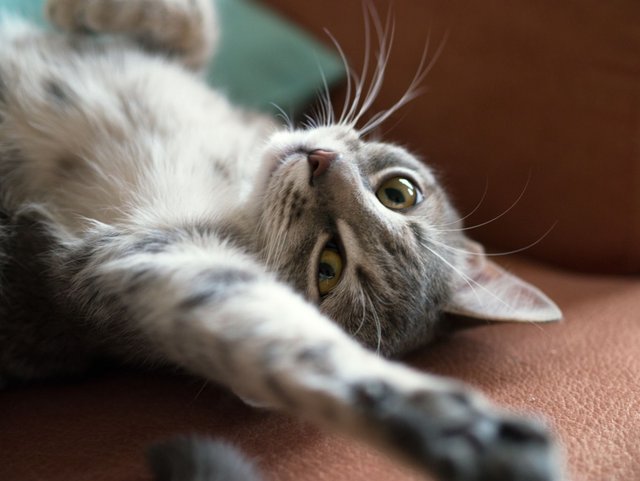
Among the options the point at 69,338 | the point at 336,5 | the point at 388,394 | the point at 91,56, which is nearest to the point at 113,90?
the point at 91,56

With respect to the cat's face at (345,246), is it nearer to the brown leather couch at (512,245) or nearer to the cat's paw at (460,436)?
the brown leather couch at (512,245)

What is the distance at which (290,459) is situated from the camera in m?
0.96

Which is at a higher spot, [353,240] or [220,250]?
[353,240]

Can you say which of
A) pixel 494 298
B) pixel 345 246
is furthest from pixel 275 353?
pixel 494 298

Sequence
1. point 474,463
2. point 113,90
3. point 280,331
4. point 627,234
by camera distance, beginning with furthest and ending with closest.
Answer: point 627,234 < point 113,90 < point 280,331 < point 474,463

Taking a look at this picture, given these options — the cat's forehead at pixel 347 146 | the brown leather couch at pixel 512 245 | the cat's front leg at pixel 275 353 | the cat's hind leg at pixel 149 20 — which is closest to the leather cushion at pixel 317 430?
the brown leather couch at pixel 512 245

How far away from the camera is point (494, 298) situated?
4.22 ft

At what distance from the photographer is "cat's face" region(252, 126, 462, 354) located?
3.54 ft

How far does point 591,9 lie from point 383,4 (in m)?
0.54

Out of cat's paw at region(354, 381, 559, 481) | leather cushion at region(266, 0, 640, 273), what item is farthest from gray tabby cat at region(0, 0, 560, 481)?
leather cushion at region(266, 0, 640, 273)

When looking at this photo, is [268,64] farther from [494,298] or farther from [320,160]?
[494,298]

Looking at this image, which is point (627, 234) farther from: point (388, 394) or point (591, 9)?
point (388, 394)

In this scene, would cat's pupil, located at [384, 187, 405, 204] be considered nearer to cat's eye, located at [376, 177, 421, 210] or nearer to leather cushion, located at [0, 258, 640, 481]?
cat's eye, located at [376, 177, 421, 210]

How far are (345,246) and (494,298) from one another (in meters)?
0.38
